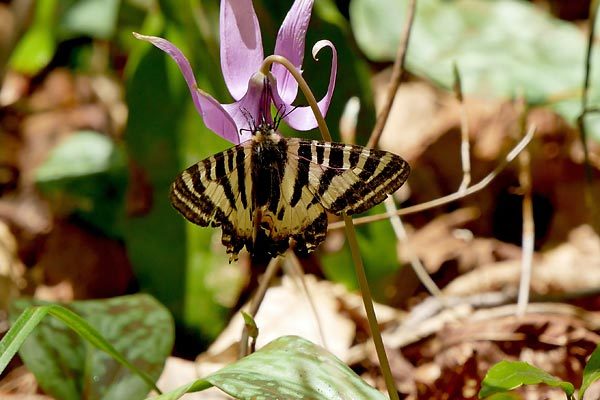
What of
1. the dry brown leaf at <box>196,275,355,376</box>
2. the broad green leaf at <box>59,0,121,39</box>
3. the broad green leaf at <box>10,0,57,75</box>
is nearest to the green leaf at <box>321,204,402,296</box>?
the dry brown leaf at <box>196,275,355,376</box>

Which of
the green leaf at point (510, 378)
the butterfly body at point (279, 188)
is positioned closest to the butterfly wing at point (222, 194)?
the butterfly body at point (279, 188)

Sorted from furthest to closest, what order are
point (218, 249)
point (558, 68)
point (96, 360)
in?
point (558, 68) < point (218, 249) < point (96, 360)

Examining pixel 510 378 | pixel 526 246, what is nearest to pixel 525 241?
pixel 526 246

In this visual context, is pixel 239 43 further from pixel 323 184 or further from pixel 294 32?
pixel 323 184

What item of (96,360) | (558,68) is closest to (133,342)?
(96,360)

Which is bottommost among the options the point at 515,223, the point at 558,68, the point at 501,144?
the point at 515,223

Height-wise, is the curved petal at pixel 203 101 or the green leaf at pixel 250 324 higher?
the curved petal at pixel 203 101

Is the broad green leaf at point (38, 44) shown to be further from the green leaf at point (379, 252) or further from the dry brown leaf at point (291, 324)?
the green leaf at point (379, 252)

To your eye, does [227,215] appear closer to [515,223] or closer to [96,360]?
[96,360]
